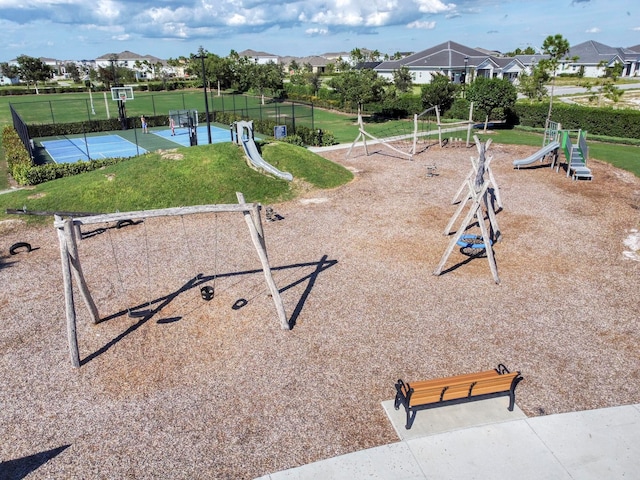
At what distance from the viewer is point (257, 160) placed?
19.9 m

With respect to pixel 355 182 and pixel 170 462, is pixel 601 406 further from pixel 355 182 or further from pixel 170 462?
pixel 355 182

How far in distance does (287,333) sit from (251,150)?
12.6 m

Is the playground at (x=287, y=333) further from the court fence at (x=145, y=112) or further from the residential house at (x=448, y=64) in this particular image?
the residential house at (x=448, y=64)

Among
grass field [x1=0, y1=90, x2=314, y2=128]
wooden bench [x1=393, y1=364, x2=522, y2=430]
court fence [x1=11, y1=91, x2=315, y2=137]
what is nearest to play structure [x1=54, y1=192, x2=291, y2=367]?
wooden bench [x1=393, y1=364, x2=522, y2=430]

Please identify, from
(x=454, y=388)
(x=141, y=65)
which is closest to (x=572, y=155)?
(x=454, y=388)

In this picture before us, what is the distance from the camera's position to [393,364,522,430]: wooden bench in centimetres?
694

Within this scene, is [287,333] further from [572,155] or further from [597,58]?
[597,58]

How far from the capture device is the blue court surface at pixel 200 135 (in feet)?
111

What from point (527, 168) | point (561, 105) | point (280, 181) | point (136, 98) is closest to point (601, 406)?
point (280, 181)

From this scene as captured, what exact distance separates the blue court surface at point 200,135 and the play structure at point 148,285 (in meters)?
24.1

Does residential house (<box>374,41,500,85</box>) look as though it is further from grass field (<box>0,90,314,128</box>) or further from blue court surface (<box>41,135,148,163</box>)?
blue court surface (<box>41,135,148,163</box>)

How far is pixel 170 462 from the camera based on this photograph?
656cm

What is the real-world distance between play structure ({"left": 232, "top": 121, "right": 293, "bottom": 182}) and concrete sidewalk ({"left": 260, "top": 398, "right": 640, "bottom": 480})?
13.6 metres

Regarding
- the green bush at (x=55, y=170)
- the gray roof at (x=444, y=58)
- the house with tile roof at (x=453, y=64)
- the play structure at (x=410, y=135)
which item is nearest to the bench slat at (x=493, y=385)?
the play structure at (x=410, y=135)
